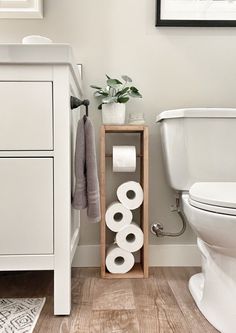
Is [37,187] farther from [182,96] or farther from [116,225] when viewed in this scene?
[182,96]

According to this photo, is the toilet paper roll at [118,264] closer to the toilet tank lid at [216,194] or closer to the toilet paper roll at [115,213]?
the toilet paper roll at [115,213]

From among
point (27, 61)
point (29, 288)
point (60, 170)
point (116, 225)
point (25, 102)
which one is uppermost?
point (27, 61)

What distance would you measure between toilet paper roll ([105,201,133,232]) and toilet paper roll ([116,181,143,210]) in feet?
0.08

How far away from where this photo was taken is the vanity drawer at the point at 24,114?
1025 mm

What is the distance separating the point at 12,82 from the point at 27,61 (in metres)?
0.08

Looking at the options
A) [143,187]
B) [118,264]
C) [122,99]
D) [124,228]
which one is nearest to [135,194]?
[143,187]

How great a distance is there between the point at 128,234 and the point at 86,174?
1.48 ft

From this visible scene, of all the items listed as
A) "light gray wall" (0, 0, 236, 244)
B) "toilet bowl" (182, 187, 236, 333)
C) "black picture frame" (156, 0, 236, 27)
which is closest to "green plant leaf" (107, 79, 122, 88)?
"light gray wall" (0, 0, 236, 244)

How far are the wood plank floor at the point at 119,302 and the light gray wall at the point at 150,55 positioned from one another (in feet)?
0.83

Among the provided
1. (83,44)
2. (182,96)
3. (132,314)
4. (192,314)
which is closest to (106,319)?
(132,314)

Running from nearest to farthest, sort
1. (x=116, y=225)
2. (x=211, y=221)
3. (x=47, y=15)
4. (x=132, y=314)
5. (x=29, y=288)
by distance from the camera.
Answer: (x=211, y=221) → (x=132, y=314) → (x=29, y=288) → (x=116, y=225) → (x=47, y=15)

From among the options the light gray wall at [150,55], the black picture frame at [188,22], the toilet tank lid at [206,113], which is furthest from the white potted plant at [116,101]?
the black picture frame at [188,22]

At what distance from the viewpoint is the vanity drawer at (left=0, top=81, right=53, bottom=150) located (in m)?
1.03

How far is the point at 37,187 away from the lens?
3.42ft
